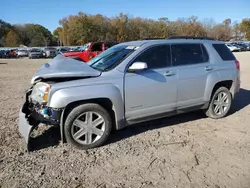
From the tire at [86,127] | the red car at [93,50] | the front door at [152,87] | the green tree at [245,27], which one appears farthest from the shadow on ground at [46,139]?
the green tree at [245,27]

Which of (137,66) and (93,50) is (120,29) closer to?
(93,50)

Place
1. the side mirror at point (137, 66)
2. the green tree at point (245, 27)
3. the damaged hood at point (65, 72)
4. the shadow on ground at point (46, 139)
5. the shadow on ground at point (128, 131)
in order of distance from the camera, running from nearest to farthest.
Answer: the damaged hood at point (65, 72) < the side mirror at point (137, 66) < the shadow on ground at point (46, 139) < the shadow on ground at point (128, 131) < the green tree at point (245, 27)

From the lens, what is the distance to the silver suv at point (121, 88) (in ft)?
12.8

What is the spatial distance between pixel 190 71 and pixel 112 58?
1587 millimetres

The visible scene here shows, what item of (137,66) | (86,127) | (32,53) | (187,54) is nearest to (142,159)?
(86,127)

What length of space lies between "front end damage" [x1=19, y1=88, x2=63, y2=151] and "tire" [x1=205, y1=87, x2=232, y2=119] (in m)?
3.36

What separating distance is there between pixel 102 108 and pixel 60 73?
88cm

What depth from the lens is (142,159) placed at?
3.80 m

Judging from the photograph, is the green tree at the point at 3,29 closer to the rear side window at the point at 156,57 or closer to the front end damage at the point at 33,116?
the front end damage at the point at 33,116

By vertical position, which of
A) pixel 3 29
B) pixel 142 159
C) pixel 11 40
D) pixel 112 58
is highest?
pixel 3 29

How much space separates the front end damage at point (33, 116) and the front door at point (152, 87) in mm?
1217

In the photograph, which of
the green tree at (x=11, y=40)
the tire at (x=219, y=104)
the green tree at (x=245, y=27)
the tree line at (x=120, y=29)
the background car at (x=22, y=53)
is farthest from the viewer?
the green tree at (x=245, y=27)

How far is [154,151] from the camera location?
4.06 m

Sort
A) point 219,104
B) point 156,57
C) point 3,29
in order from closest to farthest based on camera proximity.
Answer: point 156,57 < point 219,104 < point 3,29
